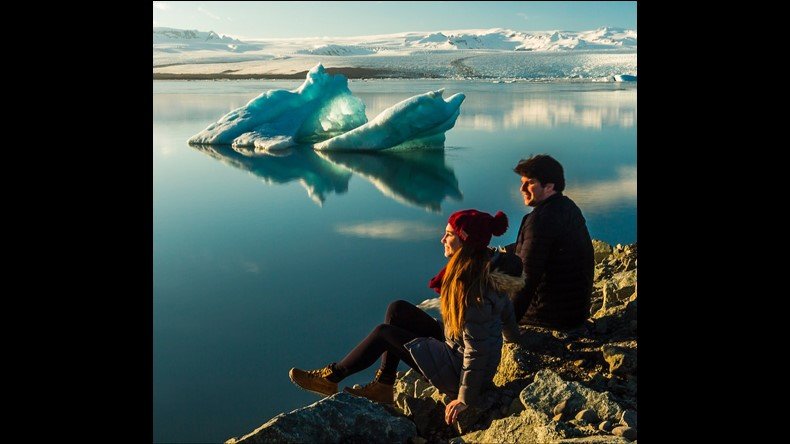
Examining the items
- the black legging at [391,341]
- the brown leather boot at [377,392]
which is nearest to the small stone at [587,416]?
the black legging at [391,341]

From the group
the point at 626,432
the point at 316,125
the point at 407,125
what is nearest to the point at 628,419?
the point at 626,432

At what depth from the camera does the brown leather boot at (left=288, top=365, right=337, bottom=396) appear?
8.35ft

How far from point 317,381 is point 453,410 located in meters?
0.58

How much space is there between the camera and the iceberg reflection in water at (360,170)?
910 cm

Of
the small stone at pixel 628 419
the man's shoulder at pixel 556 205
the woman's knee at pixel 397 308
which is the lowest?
the small stone at pixel 628 419

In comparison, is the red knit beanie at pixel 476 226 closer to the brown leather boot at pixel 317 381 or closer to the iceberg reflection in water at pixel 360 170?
the brown leather boot at pixel 317 381

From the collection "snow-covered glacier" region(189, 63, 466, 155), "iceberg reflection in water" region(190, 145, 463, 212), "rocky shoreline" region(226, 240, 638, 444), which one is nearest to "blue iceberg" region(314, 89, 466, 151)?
"snow-covered glacier" region(189, 63, 466, 155)

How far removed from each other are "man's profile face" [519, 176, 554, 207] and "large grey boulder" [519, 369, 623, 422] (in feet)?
2.20

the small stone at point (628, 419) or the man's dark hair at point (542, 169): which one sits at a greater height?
the man's dark hair at point (542, 169)

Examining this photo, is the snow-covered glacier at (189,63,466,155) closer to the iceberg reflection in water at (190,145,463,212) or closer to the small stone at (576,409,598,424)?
the iceberg reflection in water at (190,145,463,212)

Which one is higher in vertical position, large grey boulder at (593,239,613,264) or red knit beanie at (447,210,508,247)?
red knit beanie at (447,210,508,247)

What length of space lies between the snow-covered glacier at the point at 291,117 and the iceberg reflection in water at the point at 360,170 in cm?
27
